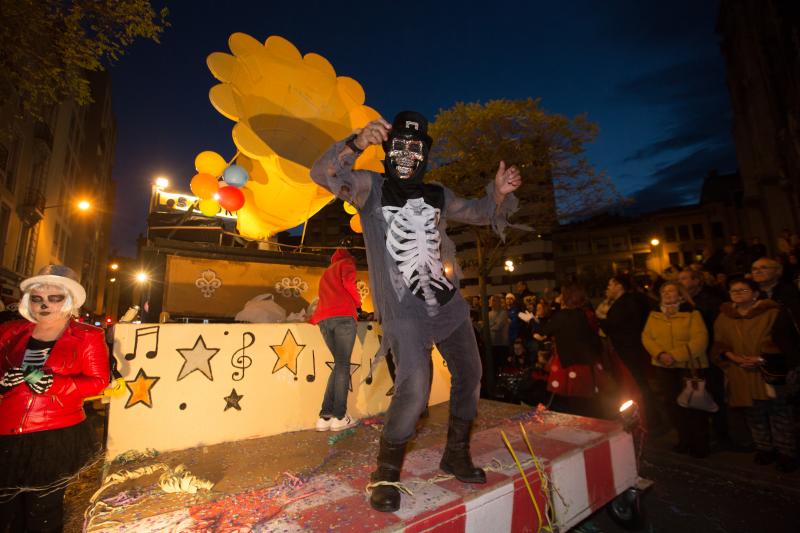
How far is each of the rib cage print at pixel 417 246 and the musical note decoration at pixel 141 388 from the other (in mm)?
2504

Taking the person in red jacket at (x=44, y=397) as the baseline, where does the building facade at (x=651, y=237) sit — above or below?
above

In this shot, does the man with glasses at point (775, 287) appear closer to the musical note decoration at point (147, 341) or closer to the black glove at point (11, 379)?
the musical note decoration at point (147, 341)

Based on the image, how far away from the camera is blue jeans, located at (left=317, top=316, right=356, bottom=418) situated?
3.71m

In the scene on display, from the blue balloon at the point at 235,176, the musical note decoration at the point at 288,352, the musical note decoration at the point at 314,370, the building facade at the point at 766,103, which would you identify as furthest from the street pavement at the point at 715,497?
the building facade at the point at 766,103

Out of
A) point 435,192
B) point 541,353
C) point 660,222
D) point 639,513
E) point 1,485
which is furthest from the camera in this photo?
point 660,222

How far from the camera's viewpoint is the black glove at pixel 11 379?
2273mm

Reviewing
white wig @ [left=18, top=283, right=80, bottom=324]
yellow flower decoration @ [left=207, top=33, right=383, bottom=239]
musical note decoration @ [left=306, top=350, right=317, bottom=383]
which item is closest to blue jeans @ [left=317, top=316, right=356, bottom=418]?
musical note decoration @ [left=306, top=350, right=317, bottom=383]

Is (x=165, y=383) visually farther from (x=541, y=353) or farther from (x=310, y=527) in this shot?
(x=541, y=353)

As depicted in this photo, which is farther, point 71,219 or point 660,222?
point 660,222

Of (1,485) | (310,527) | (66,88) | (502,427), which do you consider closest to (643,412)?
(502,427)

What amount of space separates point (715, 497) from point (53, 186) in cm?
2976

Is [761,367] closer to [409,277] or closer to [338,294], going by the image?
[409,277]

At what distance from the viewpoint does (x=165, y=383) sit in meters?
3.27

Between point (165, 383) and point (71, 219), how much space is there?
31.6 metres
